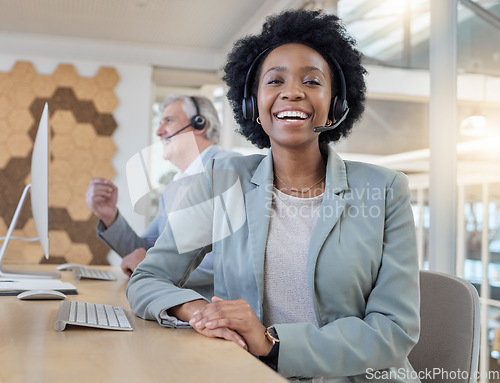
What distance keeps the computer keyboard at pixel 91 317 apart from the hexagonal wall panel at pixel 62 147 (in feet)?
12.0

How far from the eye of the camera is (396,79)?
287cm

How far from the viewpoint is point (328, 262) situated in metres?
1.15

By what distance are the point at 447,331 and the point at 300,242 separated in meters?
0.39

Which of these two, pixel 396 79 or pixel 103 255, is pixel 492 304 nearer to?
pixel 396 79

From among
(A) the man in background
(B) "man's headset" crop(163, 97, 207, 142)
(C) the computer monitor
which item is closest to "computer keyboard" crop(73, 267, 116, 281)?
(A) the man in background

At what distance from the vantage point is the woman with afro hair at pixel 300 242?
1032 millimetres

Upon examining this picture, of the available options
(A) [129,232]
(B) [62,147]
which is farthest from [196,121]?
(B) [62,147]

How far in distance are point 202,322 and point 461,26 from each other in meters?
2.02

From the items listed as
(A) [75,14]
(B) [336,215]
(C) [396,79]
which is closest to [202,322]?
(B) [336,215]

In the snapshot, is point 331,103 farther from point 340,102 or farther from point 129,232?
point 129,232

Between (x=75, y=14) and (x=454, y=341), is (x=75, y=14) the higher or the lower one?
the higher one

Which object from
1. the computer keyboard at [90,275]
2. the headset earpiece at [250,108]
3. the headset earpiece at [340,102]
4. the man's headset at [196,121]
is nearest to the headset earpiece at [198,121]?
the man's headset at [196,121]

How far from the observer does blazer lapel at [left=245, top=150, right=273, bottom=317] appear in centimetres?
118

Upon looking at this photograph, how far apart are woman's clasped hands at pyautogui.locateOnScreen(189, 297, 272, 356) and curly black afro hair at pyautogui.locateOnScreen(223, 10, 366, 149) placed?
645mm
